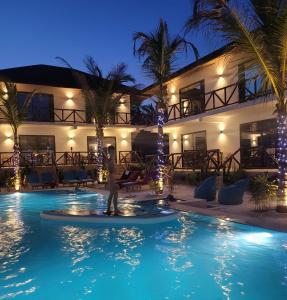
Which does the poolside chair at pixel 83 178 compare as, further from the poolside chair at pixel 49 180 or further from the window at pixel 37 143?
the window at pixel 37 143

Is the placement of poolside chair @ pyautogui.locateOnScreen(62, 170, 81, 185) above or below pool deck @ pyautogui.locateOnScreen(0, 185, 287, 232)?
above

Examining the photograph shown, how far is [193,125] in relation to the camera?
73.3 feet

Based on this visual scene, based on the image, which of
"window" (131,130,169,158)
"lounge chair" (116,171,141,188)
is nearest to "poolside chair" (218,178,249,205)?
"lounge chair" (116,171,141,188)

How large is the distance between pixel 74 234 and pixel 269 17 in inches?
292

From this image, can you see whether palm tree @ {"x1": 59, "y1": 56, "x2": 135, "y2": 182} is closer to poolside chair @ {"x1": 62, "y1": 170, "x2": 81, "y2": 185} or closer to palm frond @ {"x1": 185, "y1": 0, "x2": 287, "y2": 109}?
poolside chair @ {"x1": 62, "y1": 170, "x2": 81, "y2": 185}

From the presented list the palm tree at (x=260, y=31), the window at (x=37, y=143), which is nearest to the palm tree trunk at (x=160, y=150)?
the palm tree at (x=260, y=31)

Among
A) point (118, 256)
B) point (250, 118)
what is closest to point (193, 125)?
point (250, 118)

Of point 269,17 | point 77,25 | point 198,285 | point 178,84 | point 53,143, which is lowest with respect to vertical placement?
point 198,285

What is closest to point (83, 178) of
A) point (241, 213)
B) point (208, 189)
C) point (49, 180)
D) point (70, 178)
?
point (70, 178)

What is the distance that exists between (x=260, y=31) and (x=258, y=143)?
907cm

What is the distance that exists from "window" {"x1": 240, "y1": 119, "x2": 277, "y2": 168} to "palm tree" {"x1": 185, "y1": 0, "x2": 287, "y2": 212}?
6.06 m

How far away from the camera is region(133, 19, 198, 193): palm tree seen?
563 inches

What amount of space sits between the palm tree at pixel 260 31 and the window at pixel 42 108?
19033 mm

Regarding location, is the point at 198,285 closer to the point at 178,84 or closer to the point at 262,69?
the point at 262,69
